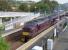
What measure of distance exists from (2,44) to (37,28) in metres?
17.3

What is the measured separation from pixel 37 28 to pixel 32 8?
77337mm

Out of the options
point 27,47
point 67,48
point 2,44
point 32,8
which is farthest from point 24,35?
point 32,8

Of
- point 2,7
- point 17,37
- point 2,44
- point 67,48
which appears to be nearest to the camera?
point 2,44

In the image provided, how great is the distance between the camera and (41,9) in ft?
354

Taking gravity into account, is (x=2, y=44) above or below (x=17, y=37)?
above

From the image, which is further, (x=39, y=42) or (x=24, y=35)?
(x=24, y=35)

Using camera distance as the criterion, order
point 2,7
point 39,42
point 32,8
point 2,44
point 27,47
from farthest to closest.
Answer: point 32,8, point 2,7, point 39,42, point 27,47, point 2,44

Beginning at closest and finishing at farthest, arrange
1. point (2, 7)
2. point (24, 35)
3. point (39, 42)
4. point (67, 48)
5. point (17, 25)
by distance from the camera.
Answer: point (39, 42)
point (67, 48)
point (24, 35)
point (17, 25)
point (2, 7)

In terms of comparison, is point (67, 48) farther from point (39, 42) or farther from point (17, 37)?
point (17, 37)

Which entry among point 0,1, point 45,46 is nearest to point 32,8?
point 0,1

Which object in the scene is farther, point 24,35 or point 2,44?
point 24,35

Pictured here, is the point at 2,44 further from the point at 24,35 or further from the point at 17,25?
the point at 17,25

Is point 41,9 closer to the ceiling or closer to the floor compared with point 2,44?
closer to the floor

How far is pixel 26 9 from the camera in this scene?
100812 mm
